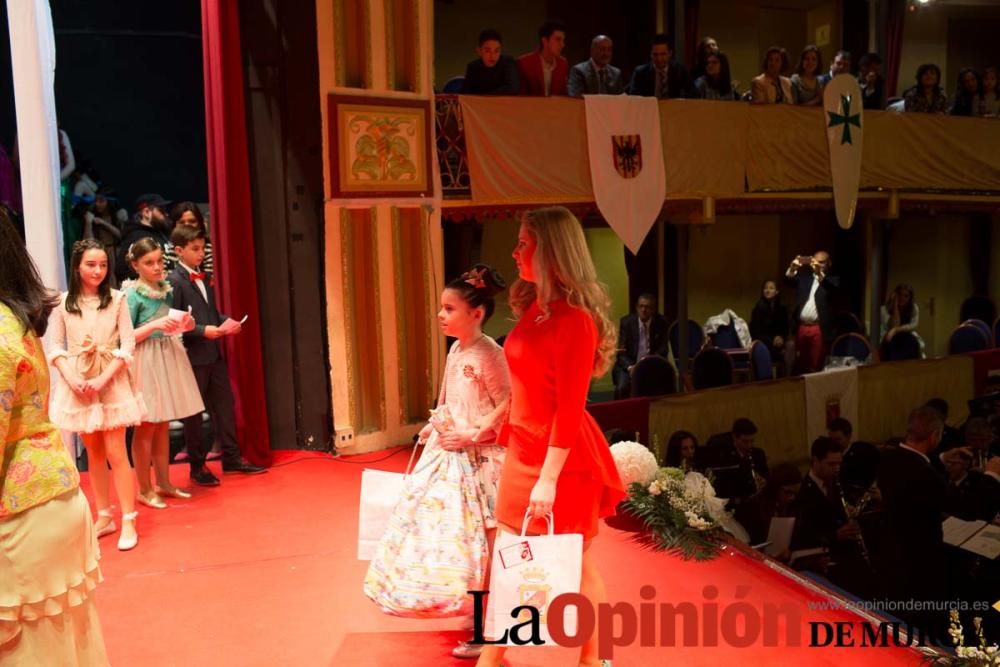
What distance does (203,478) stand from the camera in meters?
5.40

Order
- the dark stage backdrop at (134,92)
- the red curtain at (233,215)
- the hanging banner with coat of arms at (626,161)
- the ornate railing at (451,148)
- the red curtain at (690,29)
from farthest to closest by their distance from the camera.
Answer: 1. the red curtain at (690,29)
2. the dark stage backdrop at (134,92)
3. the hanging banner with coat of arms at (626,161)
4. the ornate railing at (451,148)
5. the red curtain at (233,215)

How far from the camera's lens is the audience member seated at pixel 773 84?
8.79 meters

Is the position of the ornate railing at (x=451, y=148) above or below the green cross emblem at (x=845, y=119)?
below

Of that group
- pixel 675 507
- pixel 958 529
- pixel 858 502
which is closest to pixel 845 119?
pixel 858 502

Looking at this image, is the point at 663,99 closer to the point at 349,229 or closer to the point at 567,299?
the point at 349,229

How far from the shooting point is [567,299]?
2543mm

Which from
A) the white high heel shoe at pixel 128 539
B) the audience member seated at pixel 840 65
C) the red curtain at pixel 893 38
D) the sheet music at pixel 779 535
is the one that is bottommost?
the sheet music at pixel 779 535

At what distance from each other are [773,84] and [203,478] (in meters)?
6.49

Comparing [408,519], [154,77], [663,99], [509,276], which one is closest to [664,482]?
[408,519]

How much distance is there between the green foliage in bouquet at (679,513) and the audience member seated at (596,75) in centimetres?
396

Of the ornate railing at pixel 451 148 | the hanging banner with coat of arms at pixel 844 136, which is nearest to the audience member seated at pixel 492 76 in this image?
the ornate railing at pixel 451 148

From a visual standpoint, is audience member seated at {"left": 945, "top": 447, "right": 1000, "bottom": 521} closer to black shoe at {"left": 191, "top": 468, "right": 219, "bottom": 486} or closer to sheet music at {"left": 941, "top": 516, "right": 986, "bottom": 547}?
sheet music at {"left": 941, "top": 516, "right": 986, "bottom": 547}

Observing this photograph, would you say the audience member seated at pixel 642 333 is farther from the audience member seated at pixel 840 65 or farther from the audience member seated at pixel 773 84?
the audience member seated at pixel 840 65

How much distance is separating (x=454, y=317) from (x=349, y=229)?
10.8 ft
